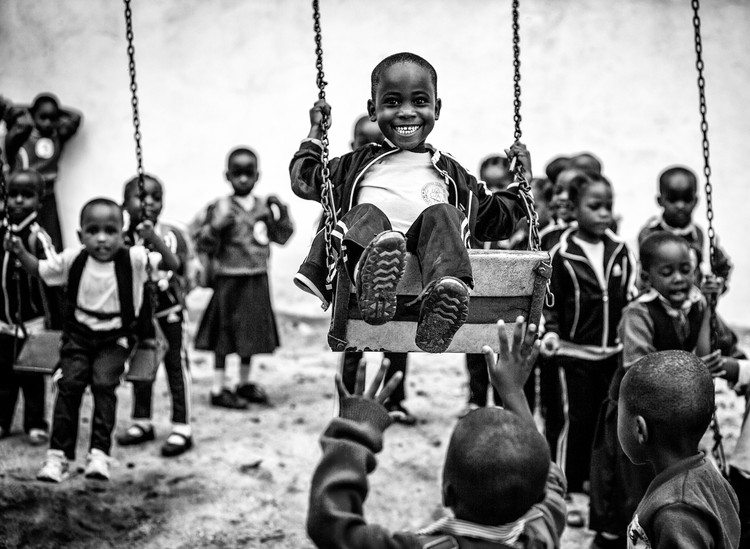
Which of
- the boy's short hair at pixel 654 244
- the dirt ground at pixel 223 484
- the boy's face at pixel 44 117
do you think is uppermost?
the boy's face at pixel 44 117

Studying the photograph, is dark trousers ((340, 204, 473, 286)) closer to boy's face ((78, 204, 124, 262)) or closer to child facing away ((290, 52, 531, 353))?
child facing away ((290, 52, 531, 353))

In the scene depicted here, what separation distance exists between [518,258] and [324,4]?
20.9 ft

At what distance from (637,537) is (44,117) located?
285 inches

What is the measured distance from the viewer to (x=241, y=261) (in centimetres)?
630

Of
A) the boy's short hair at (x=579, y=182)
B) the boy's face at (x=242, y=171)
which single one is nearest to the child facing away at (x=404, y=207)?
the boy's short hair at (x=579, y=182)

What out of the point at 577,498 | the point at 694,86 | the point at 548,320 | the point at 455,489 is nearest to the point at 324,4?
the point at 694,86

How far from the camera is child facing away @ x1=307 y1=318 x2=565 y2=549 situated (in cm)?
210

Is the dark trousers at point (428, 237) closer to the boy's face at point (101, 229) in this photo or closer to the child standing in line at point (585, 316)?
the boy's face at point (101, 229)

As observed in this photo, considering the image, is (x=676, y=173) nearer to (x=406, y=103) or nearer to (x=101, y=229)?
(x=406, y=103)

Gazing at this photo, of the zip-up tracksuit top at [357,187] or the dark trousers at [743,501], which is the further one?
the dark trousers at [743,501]

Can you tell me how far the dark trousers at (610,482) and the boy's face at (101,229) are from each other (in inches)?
103

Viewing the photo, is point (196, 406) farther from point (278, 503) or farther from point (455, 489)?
point (455, 489)

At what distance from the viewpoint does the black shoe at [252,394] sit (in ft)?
21.8

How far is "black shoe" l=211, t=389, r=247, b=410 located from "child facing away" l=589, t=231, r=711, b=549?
292cm
